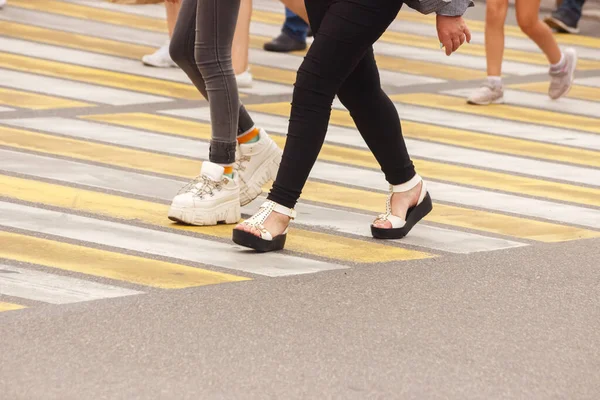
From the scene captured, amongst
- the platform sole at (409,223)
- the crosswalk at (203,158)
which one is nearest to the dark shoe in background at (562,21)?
the crosswalk at (203,158)

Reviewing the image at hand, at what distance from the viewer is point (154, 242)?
583cm

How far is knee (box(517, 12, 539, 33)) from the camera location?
9547 millimetres

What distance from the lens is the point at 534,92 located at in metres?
10.2

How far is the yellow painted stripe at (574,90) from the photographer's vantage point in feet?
33.0

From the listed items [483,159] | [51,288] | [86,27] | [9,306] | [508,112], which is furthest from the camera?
[86,27]

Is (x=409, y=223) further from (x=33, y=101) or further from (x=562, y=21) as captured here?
(x=562, y=21)

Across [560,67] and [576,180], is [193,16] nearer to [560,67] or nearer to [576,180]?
[576,180]

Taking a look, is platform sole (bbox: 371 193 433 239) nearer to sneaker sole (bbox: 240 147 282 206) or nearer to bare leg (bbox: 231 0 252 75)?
sneaker sole (bbox: 240 147 282 206)

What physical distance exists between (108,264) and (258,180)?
3.89 ft

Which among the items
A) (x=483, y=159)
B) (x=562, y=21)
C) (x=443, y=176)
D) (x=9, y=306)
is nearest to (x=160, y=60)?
(x=483, y=159)

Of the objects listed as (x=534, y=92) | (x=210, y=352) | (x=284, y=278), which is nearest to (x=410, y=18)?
(x=534, y=92)

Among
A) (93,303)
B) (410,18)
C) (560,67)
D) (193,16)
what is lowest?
(410,18)

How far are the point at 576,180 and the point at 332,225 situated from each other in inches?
66.6

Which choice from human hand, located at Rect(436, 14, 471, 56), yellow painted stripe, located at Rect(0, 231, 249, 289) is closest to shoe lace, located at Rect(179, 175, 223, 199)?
yellow painted stripe, located at Rect(0, 231, 249, 289)
